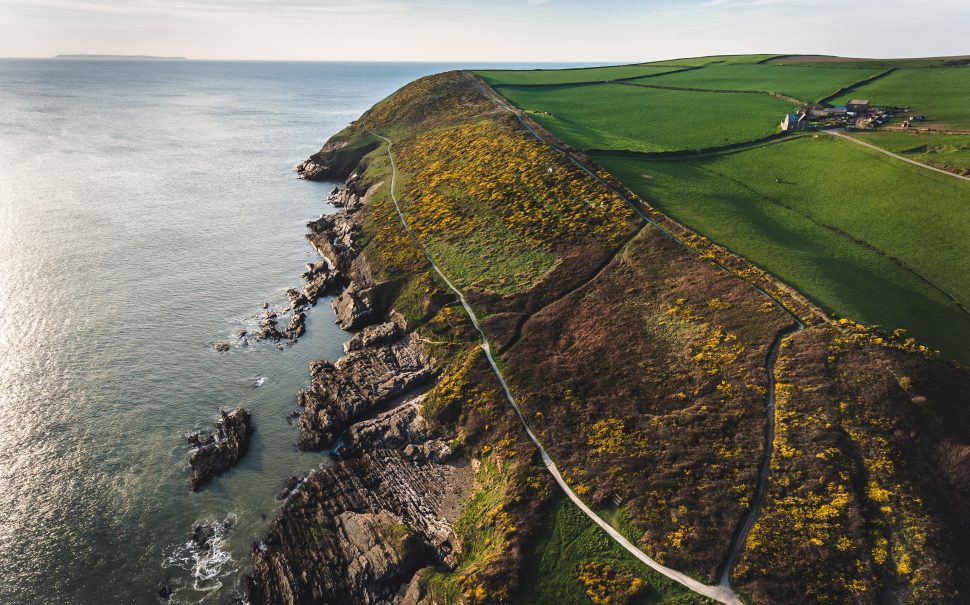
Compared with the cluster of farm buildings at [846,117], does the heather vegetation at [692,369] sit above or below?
below

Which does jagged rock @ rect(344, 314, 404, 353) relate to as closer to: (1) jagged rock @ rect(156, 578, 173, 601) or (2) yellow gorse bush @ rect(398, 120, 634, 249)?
(2) yellow gorse bush @ rect(398, 120, 634, 249)

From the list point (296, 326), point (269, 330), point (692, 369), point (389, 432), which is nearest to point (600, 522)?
point (692, 369)

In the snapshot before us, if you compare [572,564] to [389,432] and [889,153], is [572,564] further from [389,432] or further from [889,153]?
[889,153]

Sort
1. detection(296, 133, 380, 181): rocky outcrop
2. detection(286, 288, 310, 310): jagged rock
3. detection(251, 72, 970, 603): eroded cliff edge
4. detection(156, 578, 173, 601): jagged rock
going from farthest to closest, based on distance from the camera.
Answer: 1. detection(296, 133, 380, 181): rocky outcrop
2. detection(286, 288, 310, 310): jagged rock
3. detection(156, 578, 173, 601): jagged rock
4. detection(251, 72, 970, 603): eroded cliff edge

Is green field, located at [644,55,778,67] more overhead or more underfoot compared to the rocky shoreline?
more overhead

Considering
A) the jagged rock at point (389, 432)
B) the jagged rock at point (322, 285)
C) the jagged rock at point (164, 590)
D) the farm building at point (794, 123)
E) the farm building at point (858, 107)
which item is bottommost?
the jagged rock at point (164, 590)

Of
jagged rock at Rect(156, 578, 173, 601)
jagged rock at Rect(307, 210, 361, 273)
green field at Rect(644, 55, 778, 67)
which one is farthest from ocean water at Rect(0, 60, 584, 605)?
green field at Rect(644, 55, 778, 67)

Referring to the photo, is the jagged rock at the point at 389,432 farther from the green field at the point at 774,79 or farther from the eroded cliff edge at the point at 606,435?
the green field at the point at 774,79

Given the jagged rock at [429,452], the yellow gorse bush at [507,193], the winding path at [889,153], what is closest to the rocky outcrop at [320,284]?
the yellow gorse bush at [507,193]
